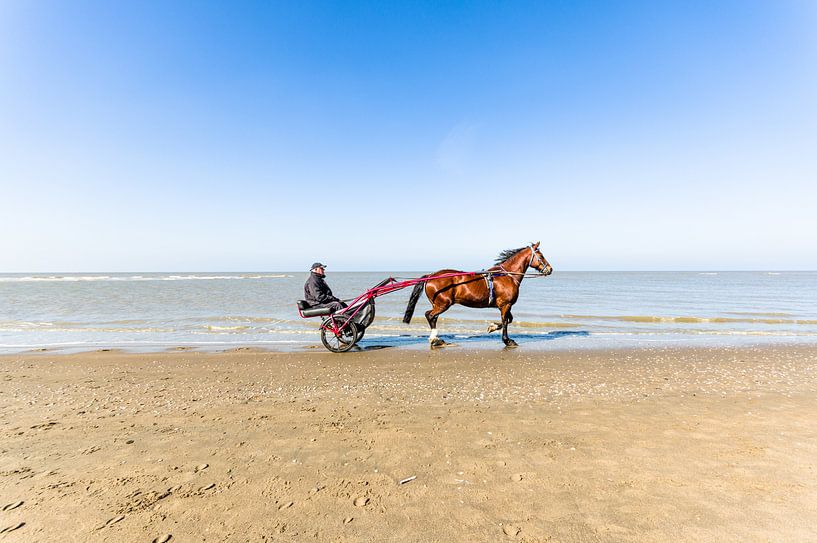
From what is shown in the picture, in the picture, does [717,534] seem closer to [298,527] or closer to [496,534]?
[496,534]

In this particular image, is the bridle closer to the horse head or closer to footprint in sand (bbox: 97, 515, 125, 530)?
the horse head

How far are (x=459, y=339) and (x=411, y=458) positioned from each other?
8.55m

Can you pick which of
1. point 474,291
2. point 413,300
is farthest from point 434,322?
point 474,291

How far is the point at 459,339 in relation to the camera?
12242mm

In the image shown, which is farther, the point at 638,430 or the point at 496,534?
the point at 638,430

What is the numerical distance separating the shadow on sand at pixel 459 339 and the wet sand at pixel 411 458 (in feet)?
12.9

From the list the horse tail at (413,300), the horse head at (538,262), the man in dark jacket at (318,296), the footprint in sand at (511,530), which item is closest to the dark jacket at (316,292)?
the man in dark jacket at (318,296)

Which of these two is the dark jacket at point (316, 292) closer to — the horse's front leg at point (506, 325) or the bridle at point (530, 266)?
the horse's front leg at point (506, 325)

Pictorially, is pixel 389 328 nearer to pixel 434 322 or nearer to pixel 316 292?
pixel 434 322

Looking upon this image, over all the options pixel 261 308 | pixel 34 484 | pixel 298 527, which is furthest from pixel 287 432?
pixel 261 308

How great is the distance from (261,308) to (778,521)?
2218 centimetres

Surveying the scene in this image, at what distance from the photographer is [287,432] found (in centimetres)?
456

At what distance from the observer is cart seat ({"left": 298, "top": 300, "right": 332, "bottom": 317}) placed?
993 centimetres

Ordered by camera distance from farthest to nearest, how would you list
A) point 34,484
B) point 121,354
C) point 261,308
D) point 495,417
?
point 261,308
point 121,354
point 495,417
point 34,484
